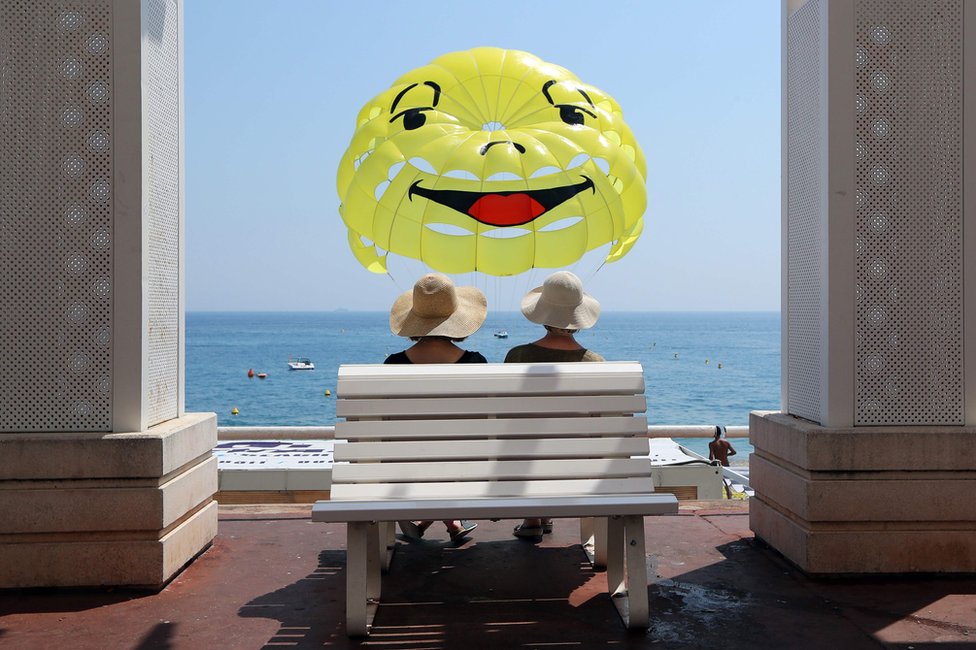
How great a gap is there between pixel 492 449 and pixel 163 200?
263cm

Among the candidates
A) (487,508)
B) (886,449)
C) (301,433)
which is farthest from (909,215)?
(301,433)

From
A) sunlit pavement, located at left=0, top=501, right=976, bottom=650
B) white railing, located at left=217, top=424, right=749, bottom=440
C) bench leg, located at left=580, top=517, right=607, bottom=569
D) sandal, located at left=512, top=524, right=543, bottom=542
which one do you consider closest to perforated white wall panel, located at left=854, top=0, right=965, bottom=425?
sunlit pavement, located at left=0, top=501, right=976, bottom=650

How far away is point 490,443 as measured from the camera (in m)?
4.83

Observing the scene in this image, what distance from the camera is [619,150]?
9.27m

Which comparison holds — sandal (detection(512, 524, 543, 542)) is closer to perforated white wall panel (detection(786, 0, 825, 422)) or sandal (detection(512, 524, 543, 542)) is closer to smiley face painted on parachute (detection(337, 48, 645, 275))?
perforated white wall panel (detection(786, 0, 825, 422))

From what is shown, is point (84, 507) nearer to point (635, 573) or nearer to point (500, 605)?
point (500, 605)

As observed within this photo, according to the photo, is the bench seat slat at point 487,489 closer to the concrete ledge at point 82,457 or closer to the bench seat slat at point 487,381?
the bench seat slat at point 487,381

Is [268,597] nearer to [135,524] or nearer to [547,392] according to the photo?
[135,524]

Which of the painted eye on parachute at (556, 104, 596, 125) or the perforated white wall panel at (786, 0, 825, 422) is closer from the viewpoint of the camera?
the perforated white wall panel at (786, 0, 825, 422)

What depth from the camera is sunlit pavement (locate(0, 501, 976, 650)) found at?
4570 mm

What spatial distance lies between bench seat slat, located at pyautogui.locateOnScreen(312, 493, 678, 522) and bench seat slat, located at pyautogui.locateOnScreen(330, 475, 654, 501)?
0.46 ft

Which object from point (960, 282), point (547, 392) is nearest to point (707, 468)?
point (960, 282)

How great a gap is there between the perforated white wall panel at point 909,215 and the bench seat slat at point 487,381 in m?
1.69

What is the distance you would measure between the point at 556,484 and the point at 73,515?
264cm
